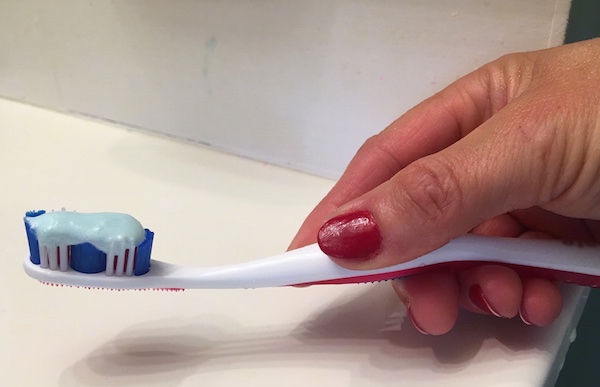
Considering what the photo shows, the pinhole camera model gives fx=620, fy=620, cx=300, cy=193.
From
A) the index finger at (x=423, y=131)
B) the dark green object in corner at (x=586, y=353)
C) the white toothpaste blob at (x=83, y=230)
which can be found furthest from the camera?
the dark green object in corner at (x=586, y=353)

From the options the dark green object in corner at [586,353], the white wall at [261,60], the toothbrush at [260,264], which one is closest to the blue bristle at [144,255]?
the toothbrush at [260,264]

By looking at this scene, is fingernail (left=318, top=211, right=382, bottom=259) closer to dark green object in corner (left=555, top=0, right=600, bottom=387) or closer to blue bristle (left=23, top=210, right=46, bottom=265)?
blue bristle (left=23, top=210, right=46, bottom=265)

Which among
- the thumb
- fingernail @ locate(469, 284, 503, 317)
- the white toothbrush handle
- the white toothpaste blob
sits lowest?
fingernail @ locate(469, 284, 503, 317)

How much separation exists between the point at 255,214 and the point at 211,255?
67 mm

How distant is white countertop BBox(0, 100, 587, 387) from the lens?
324 millimetres

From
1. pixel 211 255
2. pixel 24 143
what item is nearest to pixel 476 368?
pixel 211 255

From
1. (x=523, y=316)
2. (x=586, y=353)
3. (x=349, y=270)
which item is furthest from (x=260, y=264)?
(x=586, y=353)

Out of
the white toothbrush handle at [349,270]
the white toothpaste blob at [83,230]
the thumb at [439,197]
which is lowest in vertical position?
the white toothbrush handle at [349,270]

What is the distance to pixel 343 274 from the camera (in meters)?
0.33

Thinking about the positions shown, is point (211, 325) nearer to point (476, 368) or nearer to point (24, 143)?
point (476, 368)

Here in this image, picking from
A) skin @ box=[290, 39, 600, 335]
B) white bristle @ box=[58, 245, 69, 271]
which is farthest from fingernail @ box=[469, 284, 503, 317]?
white bristle @ box=[58, 245, 69, 271]

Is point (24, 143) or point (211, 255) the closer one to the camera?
point (211, 255)

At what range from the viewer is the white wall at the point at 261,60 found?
0.44m

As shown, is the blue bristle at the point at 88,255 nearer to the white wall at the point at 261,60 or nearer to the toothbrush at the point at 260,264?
the toothbrush at the point at 260,264
